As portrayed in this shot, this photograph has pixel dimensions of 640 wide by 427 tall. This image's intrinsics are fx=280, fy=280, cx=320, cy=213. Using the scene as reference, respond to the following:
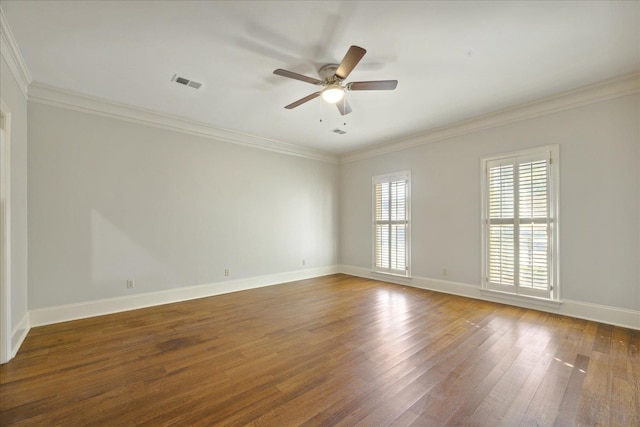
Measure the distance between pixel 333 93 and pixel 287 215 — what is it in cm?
341

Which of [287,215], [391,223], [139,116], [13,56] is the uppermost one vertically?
[13,56]

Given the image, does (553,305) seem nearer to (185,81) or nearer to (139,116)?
(185,81)

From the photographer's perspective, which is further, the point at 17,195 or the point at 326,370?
the point at 17,195

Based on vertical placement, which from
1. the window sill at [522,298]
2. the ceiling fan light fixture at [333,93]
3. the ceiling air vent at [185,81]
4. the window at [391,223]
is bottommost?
the window sill at [522,298]

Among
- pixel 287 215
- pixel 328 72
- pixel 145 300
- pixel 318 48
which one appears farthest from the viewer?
pixel 287 215

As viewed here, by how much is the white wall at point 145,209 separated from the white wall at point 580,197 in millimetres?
3109

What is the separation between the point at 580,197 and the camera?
3.65 m

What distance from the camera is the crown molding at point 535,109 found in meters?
3.38

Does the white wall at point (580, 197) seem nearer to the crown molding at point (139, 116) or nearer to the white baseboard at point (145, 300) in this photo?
the white baseboard at point (145, 300)

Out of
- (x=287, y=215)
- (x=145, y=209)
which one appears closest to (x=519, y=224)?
(x=287, y=215)

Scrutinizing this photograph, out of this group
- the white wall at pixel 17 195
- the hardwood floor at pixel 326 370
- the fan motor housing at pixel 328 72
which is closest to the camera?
the hardwood floor at pixel 326 370

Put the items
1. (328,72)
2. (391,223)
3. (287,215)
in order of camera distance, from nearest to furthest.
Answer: (328,72) < (391,223) < (287,215)

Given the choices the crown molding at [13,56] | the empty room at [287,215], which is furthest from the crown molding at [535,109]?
the crown molding at [13,56]

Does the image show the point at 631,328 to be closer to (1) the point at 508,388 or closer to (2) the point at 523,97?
(1) the point at 508,388
